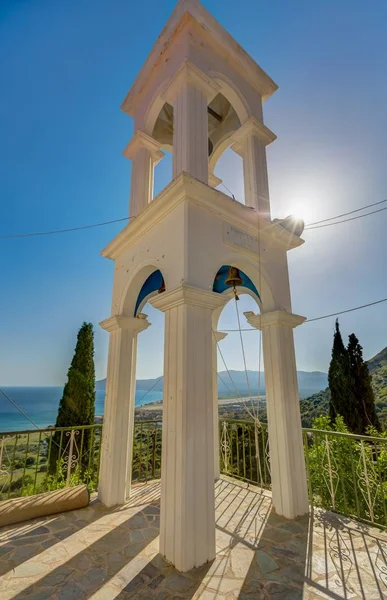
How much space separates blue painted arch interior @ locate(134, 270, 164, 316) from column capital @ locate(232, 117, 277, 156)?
2.50 m

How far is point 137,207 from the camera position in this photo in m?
4.55

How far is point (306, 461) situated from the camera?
404 cm

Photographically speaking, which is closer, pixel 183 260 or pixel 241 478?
pixel 183 260

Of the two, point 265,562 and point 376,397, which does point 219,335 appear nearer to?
point 265,562

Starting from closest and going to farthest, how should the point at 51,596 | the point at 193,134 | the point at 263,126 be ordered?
1. the point at 51,596
2. the point at 193,134
3. the point at 263,126

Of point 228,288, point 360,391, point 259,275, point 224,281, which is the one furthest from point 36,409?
point 259,275

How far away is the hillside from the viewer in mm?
13859

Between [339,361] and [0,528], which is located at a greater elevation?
[339,361]

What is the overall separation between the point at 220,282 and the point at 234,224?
1570 mm

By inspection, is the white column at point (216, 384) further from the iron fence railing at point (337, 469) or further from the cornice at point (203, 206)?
→ the cornice at point (203, 206)

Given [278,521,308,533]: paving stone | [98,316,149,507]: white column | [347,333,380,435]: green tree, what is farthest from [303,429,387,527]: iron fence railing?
[347,333,380,435]: green tree

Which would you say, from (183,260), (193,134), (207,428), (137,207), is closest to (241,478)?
(207,428)

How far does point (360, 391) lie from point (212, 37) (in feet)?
41.0

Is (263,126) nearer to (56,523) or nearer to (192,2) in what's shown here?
(192,2)
